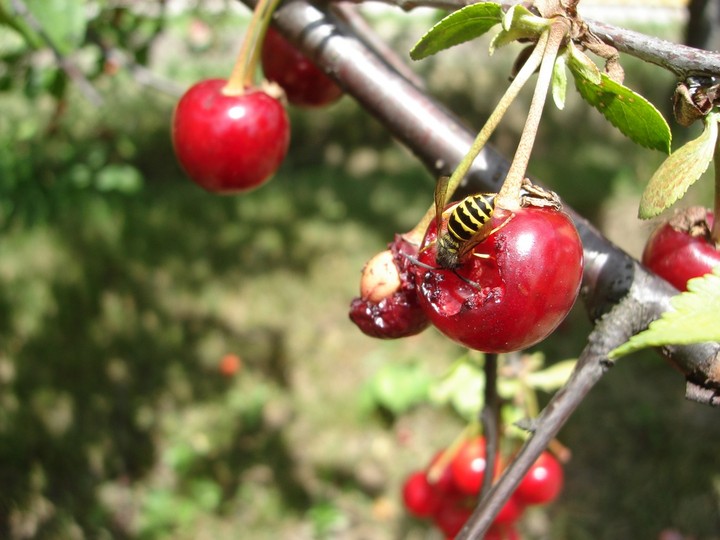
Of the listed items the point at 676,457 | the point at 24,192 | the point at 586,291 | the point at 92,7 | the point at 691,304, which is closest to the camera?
the point at 691,304

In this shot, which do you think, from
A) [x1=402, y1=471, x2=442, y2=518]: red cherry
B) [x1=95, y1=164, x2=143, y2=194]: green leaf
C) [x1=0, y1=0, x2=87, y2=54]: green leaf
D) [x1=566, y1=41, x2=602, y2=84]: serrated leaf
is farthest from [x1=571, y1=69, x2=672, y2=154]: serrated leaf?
[x1=95, y1=164, x2=143, y2=194]: green leaf

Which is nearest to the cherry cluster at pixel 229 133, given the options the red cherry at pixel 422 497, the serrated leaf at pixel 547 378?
the serrated leaf at pixel 547 378

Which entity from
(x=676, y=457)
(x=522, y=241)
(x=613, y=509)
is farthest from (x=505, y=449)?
(x=522, y=241)

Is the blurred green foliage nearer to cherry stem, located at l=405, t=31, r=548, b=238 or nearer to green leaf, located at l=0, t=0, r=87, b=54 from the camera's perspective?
green leaf, located at l=0, t=0, r=87, b=54

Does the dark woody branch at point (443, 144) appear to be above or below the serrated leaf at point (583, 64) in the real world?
below

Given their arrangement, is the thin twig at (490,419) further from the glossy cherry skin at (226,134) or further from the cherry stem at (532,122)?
the glossy cherry skin at (226,134)

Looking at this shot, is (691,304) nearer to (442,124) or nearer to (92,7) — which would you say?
(442,124)

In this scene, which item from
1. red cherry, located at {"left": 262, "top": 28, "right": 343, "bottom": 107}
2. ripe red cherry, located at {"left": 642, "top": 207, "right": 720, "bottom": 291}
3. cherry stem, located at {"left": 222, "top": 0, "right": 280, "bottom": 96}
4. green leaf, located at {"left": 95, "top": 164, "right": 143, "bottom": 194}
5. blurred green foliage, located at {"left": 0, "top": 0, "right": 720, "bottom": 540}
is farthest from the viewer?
blurred green foliage, located at {"left": 0, "top": 0, "right": 720, "bottom": 540}
